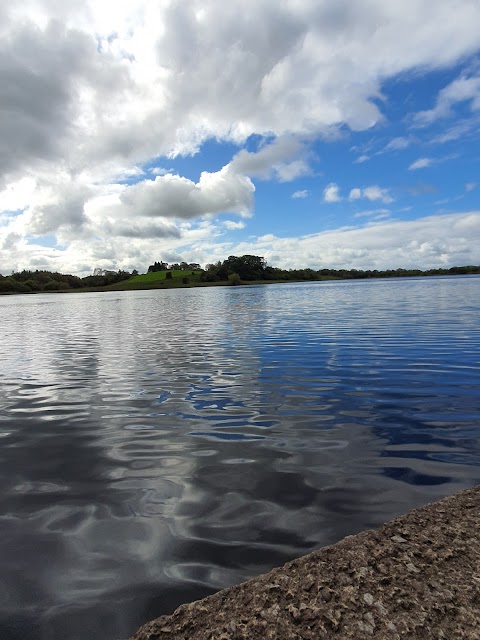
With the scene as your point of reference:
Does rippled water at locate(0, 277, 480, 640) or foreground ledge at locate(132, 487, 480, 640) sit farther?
rippled water at locate(0, 277, 480, 640)

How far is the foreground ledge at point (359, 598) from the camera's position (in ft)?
10.1

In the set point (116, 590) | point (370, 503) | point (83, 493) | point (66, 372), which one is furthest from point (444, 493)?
point (66, 372)

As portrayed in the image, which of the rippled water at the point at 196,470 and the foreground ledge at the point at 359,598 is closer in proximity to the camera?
the foreground ledge at the point at 359,598

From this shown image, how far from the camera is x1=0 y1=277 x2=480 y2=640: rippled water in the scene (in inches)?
167

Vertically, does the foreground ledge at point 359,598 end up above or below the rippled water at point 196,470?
above

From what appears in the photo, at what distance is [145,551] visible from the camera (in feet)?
15.6

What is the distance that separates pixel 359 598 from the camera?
3387 mm

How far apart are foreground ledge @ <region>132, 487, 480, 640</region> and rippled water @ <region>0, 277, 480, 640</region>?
1.76 ft

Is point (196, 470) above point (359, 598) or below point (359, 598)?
below

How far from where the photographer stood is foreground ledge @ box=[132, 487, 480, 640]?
3064 millimetres

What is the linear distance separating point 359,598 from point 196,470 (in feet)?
13.4

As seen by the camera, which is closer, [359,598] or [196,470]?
[359,598]

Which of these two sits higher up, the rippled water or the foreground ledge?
the foreground ledge

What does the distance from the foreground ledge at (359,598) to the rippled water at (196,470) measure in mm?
536
